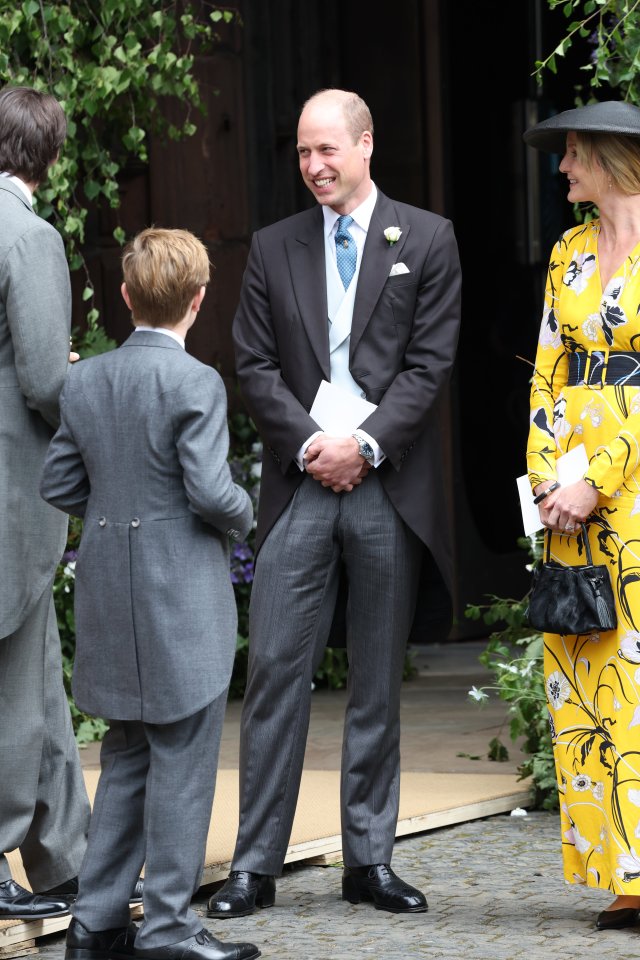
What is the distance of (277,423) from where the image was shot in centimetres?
396

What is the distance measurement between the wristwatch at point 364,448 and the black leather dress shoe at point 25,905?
121 centimetres

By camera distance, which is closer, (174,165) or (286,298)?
(286,298)

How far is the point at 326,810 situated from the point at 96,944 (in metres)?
1.36

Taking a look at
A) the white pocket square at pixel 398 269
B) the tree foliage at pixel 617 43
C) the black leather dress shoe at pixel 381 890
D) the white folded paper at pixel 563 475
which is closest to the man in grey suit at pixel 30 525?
the black leather dress shoe at pixel 381 890

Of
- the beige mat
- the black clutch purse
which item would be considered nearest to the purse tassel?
the black clutch purse

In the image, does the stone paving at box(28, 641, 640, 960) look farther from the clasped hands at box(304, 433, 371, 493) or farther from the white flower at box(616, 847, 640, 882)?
the clasped hands at box(304, 433, 371, 493)

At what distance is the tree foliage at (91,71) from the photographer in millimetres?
5512

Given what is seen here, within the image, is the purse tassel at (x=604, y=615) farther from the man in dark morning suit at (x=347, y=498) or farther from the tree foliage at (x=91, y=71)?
the tree foliage at (x=91, y=71)

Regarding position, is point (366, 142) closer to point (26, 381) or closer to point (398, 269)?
point (398, 269)

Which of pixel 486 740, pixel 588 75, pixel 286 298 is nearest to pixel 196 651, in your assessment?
pixel 286 298

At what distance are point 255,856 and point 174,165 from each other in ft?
12.5

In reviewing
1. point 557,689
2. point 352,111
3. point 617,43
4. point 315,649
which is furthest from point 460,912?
point 617,43

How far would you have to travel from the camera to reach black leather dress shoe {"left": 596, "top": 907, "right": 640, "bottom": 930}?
3.73m

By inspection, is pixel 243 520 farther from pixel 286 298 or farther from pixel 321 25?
pixel 321 25
